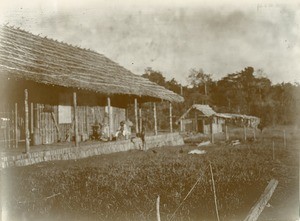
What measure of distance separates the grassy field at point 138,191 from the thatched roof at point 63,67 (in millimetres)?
2610

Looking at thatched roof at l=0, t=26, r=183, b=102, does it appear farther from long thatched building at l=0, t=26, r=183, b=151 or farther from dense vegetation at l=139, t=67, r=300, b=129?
dense vegetation at l=139, t=67, r=300, b=129

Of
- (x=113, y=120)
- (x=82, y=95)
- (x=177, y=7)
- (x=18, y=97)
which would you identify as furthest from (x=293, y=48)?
(x=113, y=120)

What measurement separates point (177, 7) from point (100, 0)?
1196 mm

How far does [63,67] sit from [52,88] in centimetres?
116

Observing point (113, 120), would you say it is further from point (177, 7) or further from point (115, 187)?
point (177, 7)

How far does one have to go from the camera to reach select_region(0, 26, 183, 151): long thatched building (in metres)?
9.49

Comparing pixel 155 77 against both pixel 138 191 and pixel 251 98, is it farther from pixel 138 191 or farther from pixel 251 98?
pixel 138 191

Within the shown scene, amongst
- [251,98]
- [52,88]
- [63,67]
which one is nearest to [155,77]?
[251,98]

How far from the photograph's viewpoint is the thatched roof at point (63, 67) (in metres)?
9.18

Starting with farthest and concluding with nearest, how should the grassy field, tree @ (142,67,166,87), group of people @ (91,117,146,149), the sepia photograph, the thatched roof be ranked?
tree @ (142,67,166,87)
group of people @ (91,117,146,149)
the thatched roof
the sepia photograph
the grassy field

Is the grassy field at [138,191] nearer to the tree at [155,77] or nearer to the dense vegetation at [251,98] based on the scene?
the dense vegetation at [251,98]

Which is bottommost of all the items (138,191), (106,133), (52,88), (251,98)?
(138,191)

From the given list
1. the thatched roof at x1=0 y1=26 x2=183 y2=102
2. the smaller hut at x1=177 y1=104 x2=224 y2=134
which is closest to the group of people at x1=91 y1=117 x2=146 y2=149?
the thatched roof at x1=0 y1=26 x2=183 y2=102

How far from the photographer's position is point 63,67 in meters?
11.6
